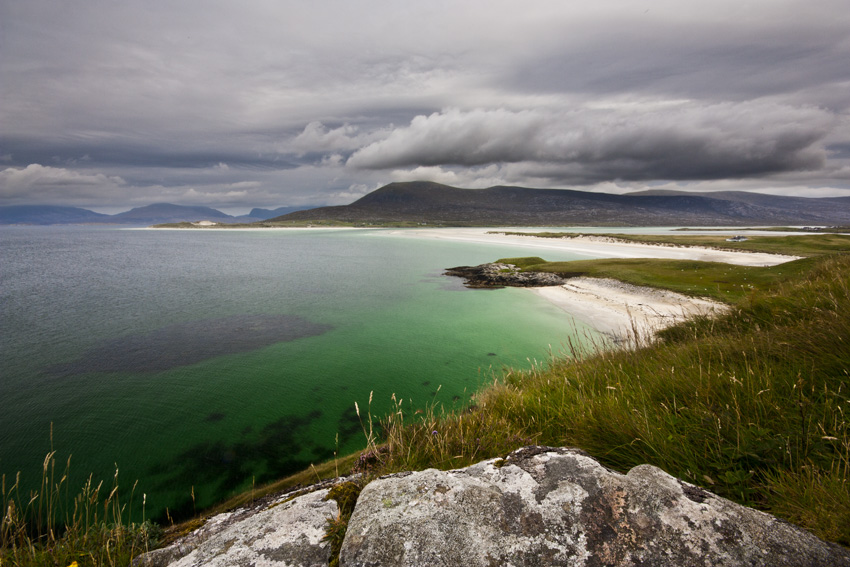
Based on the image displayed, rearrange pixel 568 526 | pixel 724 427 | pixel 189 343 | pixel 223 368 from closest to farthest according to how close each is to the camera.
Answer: pixel 568 526 < pixel 724 427 < pixel 223 368 < pixel 189 343

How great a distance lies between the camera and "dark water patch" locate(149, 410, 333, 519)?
384 inches

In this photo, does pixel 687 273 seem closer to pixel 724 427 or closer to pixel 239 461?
pixel 724 427

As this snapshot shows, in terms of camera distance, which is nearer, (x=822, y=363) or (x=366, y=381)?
(x=822, y=363)

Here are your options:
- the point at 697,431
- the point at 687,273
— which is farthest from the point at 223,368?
the point at 687,273

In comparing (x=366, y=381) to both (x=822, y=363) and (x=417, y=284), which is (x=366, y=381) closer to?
(x=822, y=363)

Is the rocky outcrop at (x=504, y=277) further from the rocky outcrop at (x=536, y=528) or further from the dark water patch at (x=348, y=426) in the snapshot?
the rocky outcrop at (x=536, y=528)

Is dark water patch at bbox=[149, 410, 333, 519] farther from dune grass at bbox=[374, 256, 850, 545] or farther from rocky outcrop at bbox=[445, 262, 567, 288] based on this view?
rocky outcrop at bbox=[445, 262, 567, 288]

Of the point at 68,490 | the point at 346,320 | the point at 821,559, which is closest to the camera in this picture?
the point at 821,559

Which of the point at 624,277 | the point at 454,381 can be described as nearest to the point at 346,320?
the point at 454,381

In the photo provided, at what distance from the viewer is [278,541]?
2.69 metres

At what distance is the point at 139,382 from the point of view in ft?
50.6

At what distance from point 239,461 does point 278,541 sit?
9653mm

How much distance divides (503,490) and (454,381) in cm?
1362

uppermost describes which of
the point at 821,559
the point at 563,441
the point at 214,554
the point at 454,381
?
the point at 821,559
